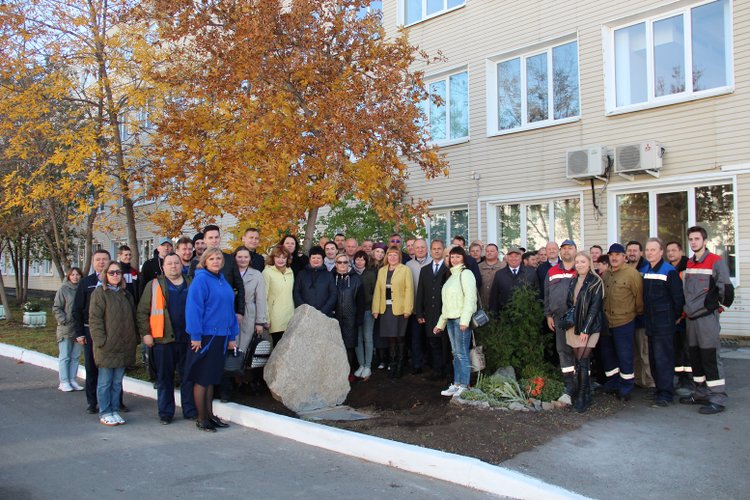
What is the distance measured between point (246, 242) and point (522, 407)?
13.3 ft

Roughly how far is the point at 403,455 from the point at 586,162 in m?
8.46

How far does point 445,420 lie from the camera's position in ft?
21.8

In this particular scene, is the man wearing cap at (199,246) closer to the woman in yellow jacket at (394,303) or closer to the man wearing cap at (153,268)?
the man wearing cap at (153,268)

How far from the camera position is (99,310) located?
7027 mm

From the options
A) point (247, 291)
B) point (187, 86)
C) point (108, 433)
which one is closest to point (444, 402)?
point (247, 291)

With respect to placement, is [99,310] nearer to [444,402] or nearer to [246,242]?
[246,242]

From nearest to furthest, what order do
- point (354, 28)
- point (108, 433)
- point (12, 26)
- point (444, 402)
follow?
point (108, 433)
point (444, 402)
point (354, 28)
point (12, 26)

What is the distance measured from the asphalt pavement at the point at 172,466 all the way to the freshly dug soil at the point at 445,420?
2.06 ft

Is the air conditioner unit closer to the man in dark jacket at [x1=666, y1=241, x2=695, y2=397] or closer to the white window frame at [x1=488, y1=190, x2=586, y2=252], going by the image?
the white window frame at [x1=488, y1=190, x2=586, y2=252]

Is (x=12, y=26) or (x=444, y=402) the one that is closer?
(x=444, y=402)

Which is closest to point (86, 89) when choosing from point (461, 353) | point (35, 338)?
point (35, 338)

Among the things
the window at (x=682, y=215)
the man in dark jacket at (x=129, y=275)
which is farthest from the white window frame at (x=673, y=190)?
the man in dark jacket at (x=129, y=275)

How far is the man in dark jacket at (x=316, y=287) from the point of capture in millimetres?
8602

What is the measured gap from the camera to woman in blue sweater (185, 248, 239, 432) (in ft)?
21.5
